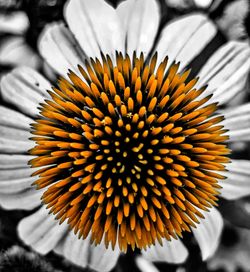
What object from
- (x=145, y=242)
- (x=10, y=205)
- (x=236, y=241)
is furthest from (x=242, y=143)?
(x=10, y=205)

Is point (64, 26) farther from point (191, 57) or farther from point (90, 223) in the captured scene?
point (90, 223)

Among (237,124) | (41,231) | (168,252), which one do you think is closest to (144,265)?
(168,252)

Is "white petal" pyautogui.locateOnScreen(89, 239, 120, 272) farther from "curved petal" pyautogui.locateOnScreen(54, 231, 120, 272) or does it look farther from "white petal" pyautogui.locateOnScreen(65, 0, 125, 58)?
"white petal" pyautogui.locateOnScreen(65, 0, 125, 58)

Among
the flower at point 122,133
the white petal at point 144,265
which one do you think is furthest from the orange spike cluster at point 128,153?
the white petal at point 144,265

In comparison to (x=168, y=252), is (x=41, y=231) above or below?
above

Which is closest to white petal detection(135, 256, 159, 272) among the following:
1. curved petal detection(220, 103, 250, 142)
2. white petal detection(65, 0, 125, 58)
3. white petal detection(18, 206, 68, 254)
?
white petal detection(18, 206, 68, 254)

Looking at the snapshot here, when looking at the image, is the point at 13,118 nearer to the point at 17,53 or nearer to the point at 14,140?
the point at 14,140
